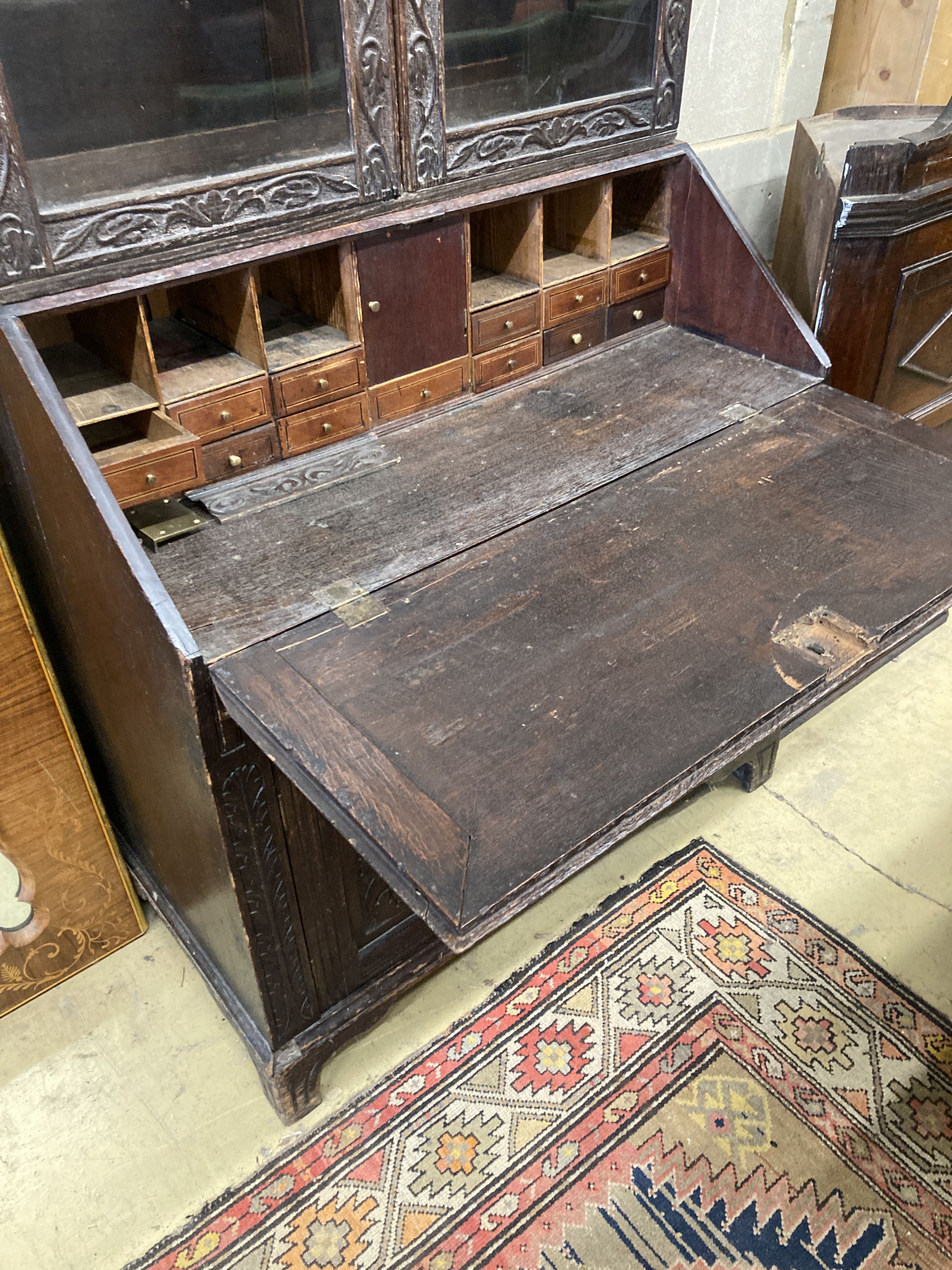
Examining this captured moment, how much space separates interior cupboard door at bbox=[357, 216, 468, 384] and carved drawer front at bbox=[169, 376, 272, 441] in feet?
0.70

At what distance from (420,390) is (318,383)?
229 mm

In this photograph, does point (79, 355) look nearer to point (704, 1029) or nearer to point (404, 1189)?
point (404, 1189)

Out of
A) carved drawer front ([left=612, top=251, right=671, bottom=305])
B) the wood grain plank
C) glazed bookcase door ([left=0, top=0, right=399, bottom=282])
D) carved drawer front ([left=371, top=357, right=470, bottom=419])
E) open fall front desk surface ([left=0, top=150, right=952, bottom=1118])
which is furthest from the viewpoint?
carved drawer front ([left=612, top=251, right=671, bottom=305])

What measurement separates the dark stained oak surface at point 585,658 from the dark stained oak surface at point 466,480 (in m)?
0.05

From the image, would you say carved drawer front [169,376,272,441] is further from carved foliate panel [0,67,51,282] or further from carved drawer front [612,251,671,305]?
carved drawer front [612,251,671,305]

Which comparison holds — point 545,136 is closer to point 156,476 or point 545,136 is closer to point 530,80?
point 530,80

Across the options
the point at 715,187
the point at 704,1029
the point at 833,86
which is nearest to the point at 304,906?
the point at 704,1029

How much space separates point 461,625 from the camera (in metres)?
1.34

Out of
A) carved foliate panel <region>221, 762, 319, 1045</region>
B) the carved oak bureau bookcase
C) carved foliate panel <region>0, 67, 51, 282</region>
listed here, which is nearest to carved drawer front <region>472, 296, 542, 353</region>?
the carved oak bureau bookcase

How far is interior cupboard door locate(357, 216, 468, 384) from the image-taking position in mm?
1625

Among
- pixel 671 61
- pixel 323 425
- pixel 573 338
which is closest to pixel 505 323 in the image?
pixel 573 338

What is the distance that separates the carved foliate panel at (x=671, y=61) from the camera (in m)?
1.77

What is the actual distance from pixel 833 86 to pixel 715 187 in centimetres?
136

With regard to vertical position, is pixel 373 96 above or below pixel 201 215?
above
